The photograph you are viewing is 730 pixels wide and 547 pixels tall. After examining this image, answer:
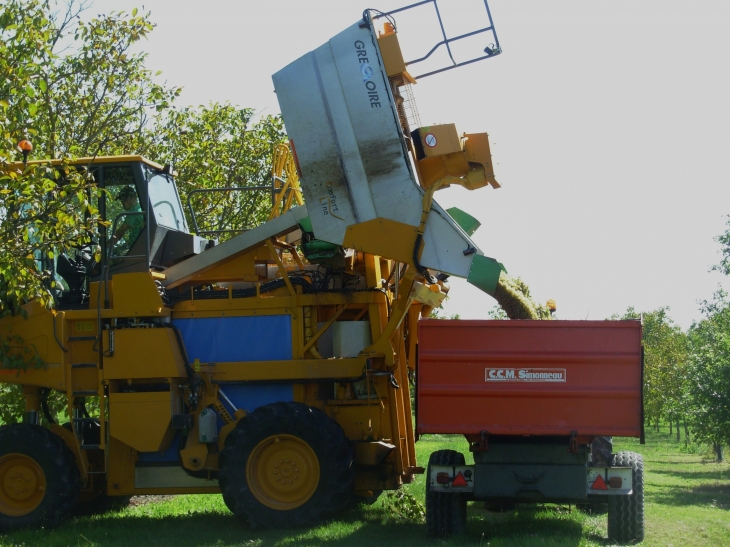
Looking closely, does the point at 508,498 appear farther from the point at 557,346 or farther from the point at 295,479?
the point at 295,479

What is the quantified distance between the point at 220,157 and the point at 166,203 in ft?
17.4

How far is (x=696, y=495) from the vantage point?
16.6 m

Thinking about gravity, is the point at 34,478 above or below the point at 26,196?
below

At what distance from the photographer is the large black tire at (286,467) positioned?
9.36 m

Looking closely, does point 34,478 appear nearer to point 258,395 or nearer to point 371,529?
point 258,395

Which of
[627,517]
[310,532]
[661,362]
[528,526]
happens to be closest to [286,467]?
[310,532]

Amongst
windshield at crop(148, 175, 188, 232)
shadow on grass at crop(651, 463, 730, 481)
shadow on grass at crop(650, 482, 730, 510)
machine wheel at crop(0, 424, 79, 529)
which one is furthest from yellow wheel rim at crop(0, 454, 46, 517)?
shadow on grass at crop(651, 463, 730, 481)

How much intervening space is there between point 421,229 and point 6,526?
5.40 m

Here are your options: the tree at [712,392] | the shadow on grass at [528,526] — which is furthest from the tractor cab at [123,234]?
the tree at [712,392]

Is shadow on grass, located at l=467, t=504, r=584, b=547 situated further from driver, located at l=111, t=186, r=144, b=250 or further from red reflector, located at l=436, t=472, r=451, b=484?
driver, located at l=111, t=186, r=144, b=250

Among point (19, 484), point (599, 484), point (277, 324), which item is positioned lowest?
point (19, 484)

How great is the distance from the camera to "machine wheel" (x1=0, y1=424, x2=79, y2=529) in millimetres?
9875

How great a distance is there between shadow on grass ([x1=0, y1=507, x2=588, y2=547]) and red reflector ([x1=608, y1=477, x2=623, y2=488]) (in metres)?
0.58

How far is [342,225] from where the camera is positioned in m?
9.41
